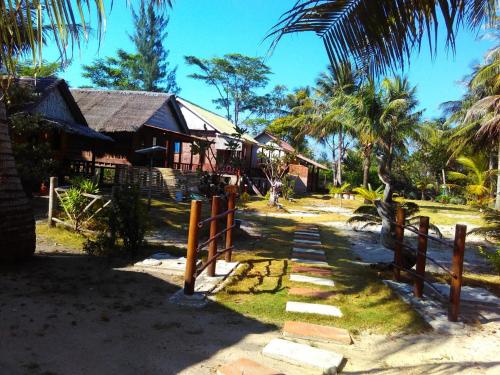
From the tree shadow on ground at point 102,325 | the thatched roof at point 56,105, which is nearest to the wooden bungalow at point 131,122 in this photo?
the thatched roof at point 56,105

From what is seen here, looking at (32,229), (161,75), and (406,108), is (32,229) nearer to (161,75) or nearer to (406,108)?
(406,108)

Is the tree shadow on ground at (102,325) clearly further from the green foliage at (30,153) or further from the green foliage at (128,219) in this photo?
the green foliage at (30,153)

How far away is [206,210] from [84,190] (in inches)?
230

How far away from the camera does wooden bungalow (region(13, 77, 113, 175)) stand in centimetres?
1465

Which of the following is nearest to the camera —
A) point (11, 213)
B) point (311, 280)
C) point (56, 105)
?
point (11, 213)

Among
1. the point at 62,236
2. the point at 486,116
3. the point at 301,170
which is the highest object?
the point at 486,116

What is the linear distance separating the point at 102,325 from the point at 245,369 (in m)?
1.47

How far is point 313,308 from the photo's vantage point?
476 centimetres

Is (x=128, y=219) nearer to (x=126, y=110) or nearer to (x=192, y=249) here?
(x=192, y=249)

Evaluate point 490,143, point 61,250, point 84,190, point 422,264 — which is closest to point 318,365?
point 422,264

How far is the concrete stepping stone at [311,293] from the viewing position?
5273 millimetres

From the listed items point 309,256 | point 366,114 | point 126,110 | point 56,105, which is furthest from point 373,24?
point 366,114

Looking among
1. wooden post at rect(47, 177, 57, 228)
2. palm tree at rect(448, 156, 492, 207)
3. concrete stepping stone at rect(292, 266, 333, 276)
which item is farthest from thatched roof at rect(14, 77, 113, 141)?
palm tree at rect(448, 156, 492, 207)

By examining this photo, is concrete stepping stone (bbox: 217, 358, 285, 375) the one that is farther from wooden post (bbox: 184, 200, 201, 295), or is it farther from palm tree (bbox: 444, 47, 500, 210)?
palm tree (bbox: 444, 47, 500, 210)
